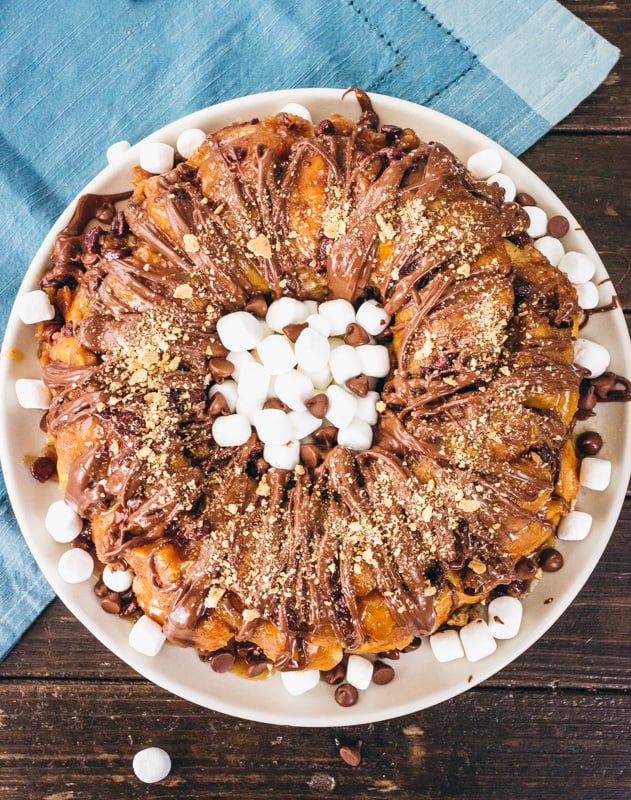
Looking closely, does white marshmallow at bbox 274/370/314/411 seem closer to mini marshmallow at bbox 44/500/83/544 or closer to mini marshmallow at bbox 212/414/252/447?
mini marshmallow at bbox 212/414/252/447

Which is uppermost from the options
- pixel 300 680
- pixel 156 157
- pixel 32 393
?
pixel 156 157

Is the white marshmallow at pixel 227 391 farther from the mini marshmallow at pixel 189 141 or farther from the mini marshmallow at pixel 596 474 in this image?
the mini marshmallow at pixel 596 474

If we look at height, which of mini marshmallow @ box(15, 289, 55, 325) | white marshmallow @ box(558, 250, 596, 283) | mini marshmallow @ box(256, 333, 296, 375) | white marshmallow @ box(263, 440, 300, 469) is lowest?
white marshmallow @ box(558, 250, 596, 283)

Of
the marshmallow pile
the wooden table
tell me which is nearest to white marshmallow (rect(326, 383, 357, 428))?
the marshmallow pile

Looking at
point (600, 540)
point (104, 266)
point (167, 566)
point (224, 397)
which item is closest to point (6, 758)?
point (167, 566)

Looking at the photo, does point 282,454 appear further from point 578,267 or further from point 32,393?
point 578,267

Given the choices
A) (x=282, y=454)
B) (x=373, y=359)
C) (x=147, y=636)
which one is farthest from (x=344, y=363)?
(x=147, y=636)
